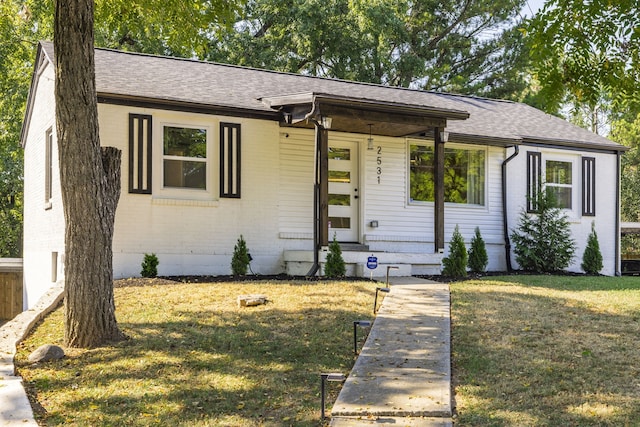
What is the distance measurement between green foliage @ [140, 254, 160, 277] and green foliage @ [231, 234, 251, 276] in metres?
1.44

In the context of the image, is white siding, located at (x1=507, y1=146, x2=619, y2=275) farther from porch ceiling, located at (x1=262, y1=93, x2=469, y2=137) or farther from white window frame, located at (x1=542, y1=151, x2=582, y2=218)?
porch ceiling, located at (x1=262, y1=93, x2=469, y2=137)

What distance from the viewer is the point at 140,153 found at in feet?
39.1

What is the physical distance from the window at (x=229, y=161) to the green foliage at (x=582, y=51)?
8091mm

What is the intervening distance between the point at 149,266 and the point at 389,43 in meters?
Answer: 18.1

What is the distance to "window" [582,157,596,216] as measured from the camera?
1641 centimetres

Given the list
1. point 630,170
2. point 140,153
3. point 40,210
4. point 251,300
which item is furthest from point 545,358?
point 630,170

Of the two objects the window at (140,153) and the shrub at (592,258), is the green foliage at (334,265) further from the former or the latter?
the shrub at (592,258)

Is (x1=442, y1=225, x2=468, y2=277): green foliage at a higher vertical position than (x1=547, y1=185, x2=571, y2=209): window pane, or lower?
lower

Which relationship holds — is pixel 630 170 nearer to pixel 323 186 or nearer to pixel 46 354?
pixel 323 186

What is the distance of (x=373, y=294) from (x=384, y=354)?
3.21 metres

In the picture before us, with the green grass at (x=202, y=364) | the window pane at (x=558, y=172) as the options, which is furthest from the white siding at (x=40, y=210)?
the window pane at (x=558, y=172)

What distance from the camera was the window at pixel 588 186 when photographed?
1641 cm

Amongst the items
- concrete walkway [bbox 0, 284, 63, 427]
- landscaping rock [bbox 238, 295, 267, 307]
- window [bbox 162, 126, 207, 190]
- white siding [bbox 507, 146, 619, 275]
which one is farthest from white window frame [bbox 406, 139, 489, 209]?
concrete walkway [bbox 0, 284, 63, 427]

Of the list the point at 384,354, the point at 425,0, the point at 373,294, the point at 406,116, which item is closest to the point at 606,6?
the point at 384,354
